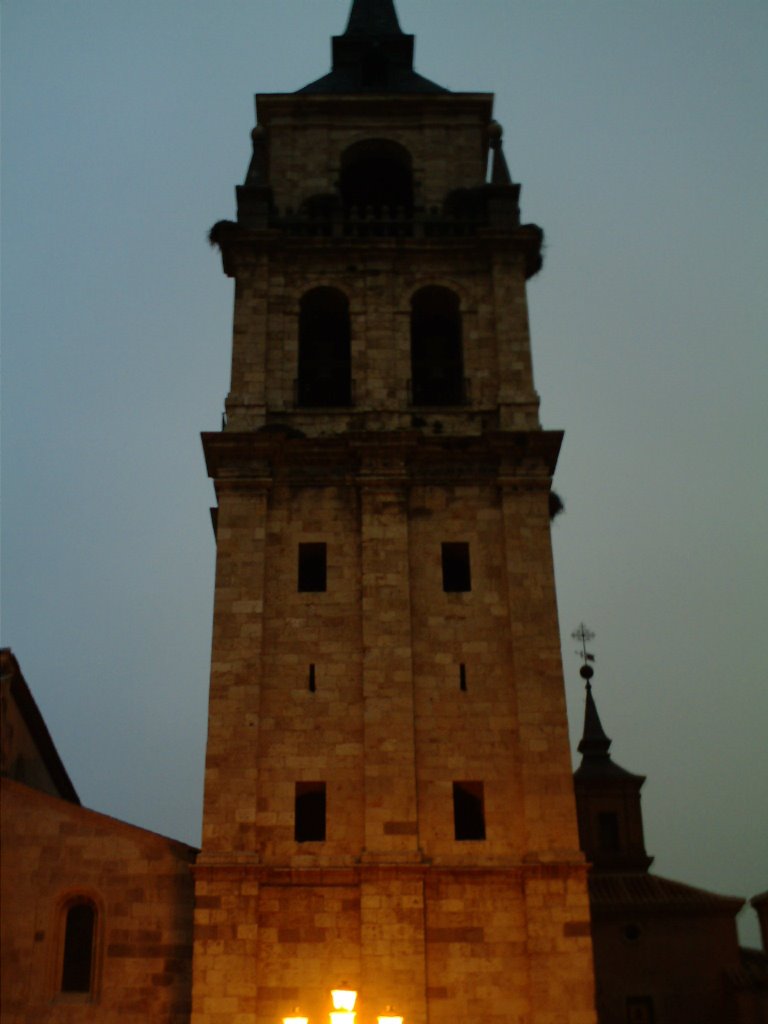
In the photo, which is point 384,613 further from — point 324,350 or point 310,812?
point 324,350

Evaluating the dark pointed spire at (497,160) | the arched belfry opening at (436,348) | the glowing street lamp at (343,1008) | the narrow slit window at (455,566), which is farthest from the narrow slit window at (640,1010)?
the dark pointed spire at (497,160)

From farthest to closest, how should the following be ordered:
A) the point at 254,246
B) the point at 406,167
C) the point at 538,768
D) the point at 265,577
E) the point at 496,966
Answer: the point at 406,167
the point at 254,246
the point at 265,577
the point at 538,768
the point at 496,966

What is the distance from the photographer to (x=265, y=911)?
25.8 meters

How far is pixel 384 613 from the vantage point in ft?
94.8

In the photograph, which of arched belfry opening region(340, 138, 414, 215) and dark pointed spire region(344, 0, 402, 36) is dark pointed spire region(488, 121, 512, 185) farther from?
dark pointed spire region(344, 0, 402, 36)

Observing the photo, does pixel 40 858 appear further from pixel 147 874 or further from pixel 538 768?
pixel 538 768

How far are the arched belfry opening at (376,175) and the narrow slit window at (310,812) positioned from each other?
58.6 ft

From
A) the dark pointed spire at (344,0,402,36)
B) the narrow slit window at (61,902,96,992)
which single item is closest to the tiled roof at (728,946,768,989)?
the narrow slit window at (61,902,96,992)

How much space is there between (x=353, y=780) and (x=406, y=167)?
1947cm

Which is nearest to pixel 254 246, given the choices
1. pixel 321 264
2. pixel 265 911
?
pixel 321 264

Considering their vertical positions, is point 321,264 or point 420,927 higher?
point 321,264

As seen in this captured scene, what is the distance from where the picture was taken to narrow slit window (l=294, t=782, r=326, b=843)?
90.2 ft

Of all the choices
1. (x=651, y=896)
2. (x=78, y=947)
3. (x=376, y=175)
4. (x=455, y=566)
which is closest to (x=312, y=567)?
(x=455, y=566)

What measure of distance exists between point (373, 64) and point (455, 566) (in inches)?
813
